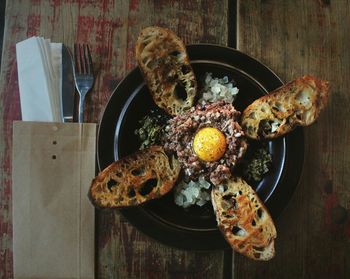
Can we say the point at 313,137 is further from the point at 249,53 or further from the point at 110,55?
the point at 110,55

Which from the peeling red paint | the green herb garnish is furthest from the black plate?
the peeling red paint

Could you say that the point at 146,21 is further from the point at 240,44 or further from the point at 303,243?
the point at 303,243

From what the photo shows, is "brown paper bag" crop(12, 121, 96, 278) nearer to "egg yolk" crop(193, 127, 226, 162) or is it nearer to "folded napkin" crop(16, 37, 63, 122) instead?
"folded napkin" crop(16, 37, 63, 122)

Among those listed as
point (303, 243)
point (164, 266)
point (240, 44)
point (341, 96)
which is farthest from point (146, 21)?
point (303, 243)

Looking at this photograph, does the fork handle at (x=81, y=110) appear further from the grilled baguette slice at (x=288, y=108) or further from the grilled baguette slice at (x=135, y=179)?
the grilled baguette slice at (x=288, y=108)

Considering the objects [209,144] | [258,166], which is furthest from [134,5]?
[258,166]

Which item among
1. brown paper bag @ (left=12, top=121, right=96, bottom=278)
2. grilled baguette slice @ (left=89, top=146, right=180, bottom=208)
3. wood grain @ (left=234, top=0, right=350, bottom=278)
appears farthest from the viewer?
wood grain @ (left=234, top=0, right=350, bottom=278)
